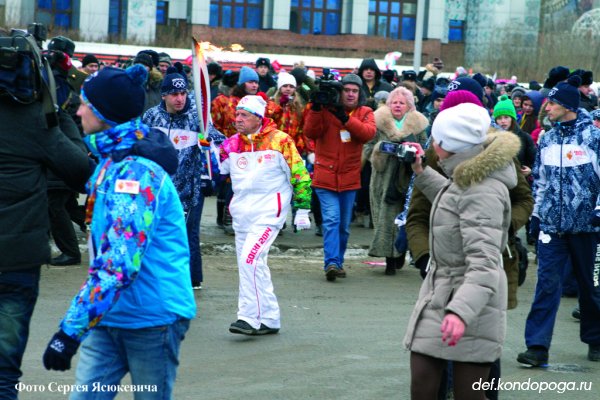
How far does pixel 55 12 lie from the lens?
167 ft

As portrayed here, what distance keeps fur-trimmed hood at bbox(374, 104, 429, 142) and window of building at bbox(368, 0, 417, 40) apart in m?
49.7

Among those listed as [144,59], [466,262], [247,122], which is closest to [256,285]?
[247,122]

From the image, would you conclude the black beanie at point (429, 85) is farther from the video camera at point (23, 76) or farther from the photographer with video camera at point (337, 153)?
the video camera at point (23, 76)

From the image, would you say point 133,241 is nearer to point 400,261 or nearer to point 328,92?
point 328,92

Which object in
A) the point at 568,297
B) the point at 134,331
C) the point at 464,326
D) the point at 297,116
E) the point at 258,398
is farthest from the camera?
the point at 297,116

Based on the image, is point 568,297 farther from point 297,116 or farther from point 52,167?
point 52,167

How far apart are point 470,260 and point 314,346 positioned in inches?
130

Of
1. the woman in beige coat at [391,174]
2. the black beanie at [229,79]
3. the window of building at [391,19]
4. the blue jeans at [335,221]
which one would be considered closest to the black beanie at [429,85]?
the black beanie at [229,79]

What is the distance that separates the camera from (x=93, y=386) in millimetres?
4320

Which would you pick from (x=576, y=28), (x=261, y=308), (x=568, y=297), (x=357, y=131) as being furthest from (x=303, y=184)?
(x=576, y=28)

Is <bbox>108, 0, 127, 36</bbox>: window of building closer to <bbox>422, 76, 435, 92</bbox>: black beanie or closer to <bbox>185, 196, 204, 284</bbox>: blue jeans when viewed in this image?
<bbox>422, 76, 435, 92</bbox>: black beanie

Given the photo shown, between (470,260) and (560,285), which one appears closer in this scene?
(470,260)

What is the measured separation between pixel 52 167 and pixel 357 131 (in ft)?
19.1

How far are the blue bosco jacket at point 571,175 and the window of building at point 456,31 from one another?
185 ft
